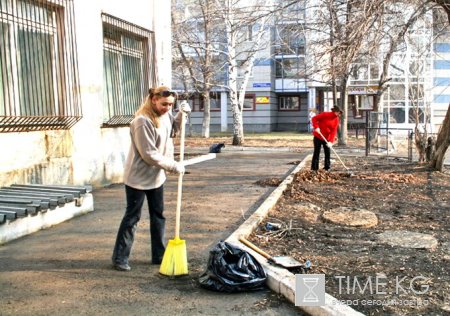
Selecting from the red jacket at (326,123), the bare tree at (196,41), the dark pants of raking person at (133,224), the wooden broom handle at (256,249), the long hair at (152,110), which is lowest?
the wooden broom handle at (256,249)

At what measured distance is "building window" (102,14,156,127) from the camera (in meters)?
10.7

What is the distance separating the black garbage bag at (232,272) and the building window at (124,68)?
640 cm

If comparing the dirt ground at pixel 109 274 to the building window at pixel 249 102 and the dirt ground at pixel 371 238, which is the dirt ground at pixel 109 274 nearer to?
the dirt ground at pixel 371 238

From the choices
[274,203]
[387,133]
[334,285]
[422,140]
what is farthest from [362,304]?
[387,133]

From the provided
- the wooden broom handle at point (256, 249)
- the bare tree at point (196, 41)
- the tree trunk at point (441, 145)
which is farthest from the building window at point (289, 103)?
the wooden broom handle at point (256, 249)

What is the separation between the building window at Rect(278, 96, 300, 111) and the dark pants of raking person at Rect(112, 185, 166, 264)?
131ft

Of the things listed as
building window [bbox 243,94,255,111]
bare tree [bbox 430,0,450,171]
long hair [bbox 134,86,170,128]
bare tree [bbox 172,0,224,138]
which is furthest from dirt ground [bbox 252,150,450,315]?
building window [bbox 243,94,255,111]

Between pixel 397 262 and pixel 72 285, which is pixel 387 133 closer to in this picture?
pixel 397 262

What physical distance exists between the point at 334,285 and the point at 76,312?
7.02 ft

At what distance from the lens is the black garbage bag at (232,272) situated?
172 inches

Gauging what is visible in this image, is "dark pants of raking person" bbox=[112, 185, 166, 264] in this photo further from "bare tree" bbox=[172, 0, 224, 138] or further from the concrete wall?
"bare tree" bbox=[172, 0, 224, 138]

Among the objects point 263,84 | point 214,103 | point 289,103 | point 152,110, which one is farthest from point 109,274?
point 289,103

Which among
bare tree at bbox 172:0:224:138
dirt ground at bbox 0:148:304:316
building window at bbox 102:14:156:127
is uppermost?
bare tree at bbox 172:0:224:138

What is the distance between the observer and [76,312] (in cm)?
392
